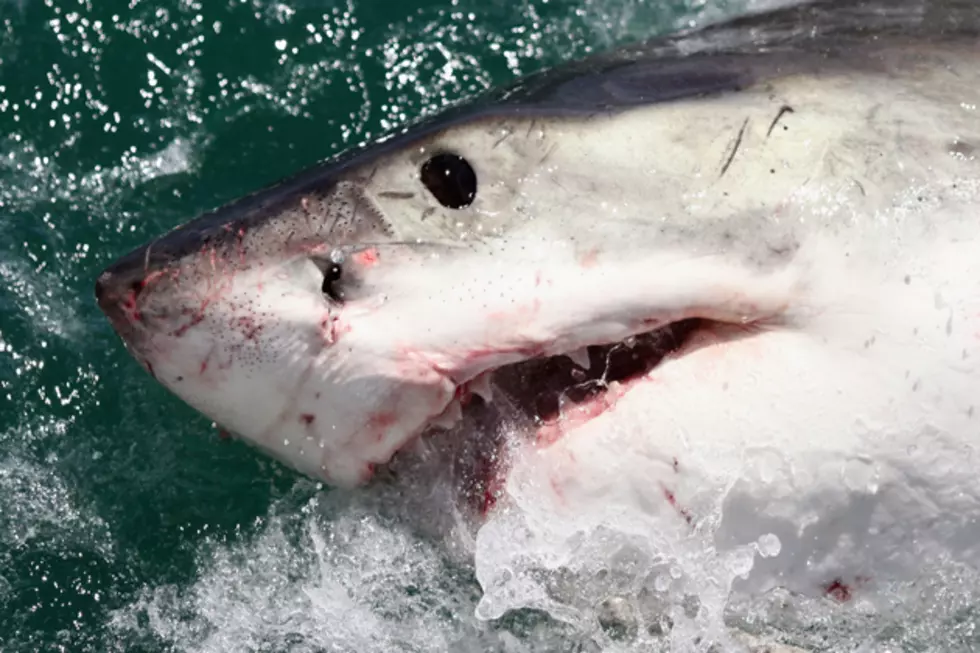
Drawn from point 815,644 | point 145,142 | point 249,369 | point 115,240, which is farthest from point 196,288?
point 145,142

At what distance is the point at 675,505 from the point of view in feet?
5.14

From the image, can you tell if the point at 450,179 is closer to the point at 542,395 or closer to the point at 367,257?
the point at 367,257

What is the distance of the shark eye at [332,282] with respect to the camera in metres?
1.57

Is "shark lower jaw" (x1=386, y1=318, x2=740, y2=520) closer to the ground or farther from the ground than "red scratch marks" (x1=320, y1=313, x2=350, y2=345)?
closer to the ground

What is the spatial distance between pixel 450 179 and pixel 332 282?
207 mm

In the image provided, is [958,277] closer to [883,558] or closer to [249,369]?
[883,558]

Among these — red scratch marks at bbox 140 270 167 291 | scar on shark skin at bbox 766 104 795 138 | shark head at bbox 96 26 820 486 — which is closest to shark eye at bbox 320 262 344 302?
shark head at bbox 96 26 820 486

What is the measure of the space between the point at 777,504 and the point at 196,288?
81 centimetres

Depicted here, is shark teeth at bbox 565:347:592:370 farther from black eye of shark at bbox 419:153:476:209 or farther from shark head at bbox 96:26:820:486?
black eye of shark at bbox 419:153:476:209

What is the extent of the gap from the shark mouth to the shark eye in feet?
0.71

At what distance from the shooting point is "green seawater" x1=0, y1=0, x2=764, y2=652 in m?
2.28

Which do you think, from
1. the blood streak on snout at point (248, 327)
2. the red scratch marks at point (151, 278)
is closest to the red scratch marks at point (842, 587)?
the blood streak on snout at point (248, 327)

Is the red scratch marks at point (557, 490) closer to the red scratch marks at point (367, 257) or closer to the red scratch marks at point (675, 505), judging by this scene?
the red scratch marks at point (675, 505)

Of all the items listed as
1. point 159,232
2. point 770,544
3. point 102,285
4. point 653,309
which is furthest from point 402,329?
point 159,232
